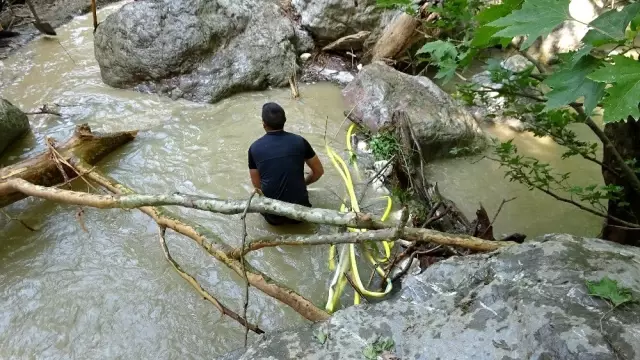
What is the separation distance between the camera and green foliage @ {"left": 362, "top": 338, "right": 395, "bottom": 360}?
6.31 feet

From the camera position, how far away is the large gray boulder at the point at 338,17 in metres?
7.19

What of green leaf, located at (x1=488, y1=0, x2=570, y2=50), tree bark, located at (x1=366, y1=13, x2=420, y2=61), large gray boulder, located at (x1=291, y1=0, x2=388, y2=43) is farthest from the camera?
large gray boulder, located at (x1=291, y1=0, x2=388, y2=43)

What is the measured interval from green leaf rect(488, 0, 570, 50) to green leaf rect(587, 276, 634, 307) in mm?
987

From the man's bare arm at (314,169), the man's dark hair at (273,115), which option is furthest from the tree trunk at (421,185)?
the man's dark hair at (273,115)

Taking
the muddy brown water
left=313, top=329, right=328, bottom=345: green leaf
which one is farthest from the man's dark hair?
left=313, top=329, right=328, bottom=345: green leaf

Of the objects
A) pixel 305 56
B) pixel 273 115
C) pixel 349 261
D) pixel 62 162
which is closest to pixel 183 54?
pixel 305 56

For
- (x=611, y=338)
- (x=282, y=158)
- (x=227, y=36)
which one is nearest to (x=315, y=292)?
(x=282, y=158)

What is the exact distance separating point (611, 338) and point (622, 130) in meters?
1.84

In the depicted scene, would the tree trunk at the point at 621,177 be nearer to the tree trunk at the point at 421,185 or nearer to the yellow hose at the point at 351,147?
the tree trunk at the point at 421,185

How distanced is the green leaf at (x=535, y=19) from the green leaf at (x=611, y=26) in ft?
0.31

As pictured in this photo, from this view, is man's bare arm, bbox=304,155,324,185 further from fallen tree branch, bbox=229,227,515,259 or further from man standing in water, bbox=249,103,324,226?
fallen tree branch, bbox=229,227,515,259

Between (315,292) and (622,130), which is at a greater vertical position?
(622,130)

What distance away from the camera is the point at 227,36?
673 centimetres

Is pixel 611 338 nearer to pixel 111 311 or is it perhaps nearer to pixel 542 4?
pixel 542 4
